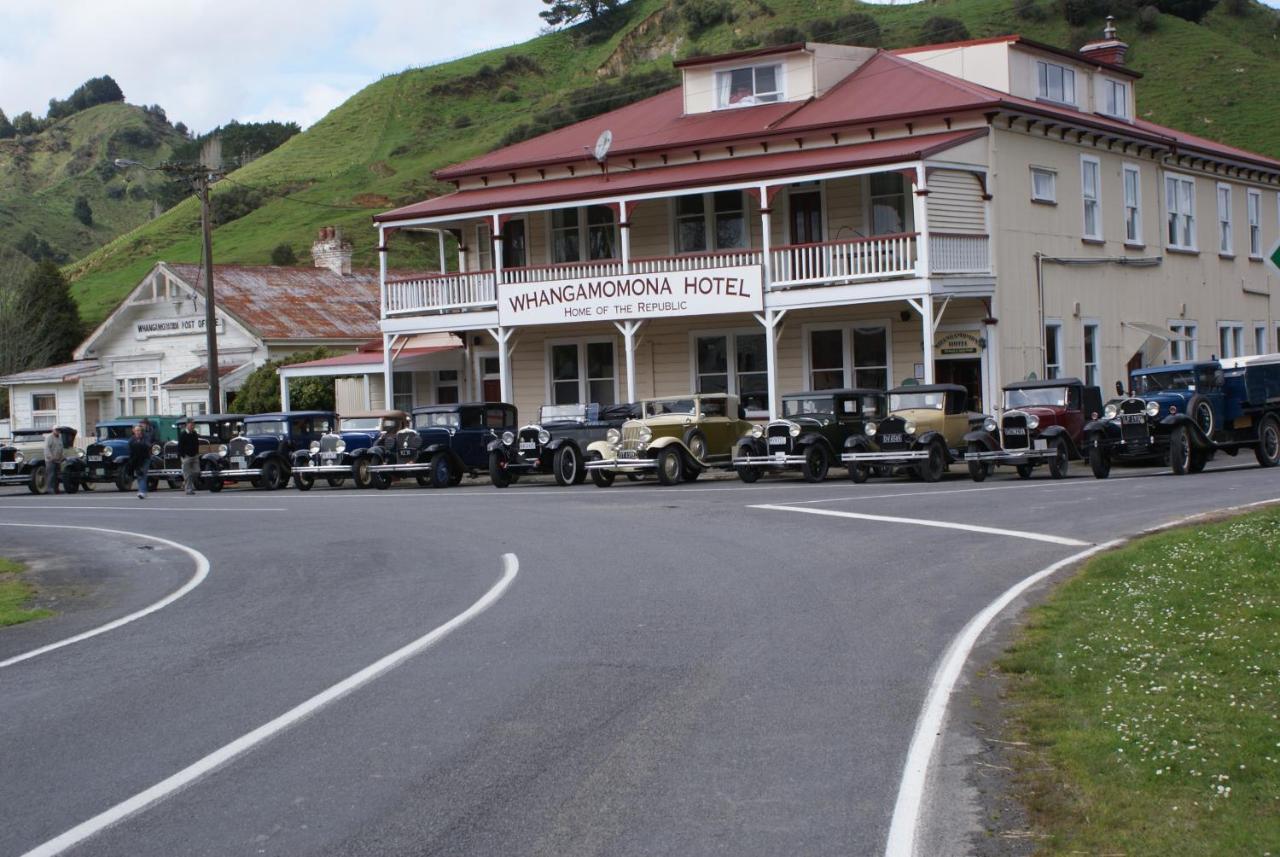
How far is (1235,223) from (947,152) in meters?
14.8

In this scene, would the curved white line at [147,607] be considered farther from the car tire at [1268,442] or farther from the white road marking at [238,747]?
the car tire at [1268,442]

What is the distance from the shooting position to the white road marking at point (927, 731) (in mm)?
6289

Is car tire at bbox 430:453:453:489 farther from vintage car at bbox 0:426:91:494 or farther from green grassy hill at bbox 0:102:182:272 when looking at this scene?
green grassy hill at bbox 0:102:182:272

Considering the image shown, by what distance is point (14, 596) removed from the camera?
15789mm

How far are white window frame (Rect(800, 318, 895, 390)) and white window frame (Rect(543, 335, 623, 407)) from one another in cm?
521

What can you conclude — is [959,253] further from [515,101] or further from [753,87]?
[515,101]

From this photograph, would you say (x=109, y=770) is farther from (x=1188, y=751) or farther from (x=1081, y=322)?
(x=1081, y=322)

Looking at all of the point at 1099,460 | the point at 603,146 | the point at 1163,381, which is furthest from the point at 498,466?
the point at 1163,381

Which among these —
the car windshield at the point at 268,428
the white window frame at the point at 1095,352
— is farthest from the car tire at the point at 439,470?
the white window frame at the point at 1095,352

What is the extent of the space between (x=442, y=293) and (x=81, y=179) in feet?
435

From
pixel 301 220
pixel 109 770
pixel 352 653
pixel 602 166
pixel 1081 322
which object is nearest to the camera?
pixel 109 770

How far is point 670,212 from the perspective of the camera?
3706cm

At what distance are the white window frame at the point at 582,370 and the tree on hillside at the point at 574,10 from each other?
9057 centimetres

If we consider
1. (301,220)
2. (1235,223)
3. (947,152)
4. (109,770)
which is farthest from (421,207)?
(301,220)
